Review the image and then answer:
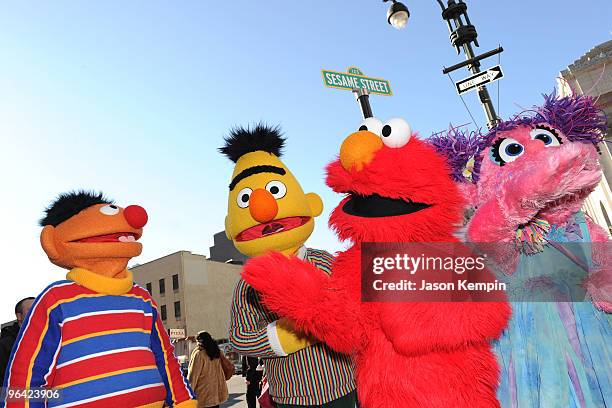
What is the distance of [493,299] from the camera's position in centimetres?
156

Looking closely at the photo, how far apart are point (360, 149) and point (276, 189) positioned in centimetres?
93

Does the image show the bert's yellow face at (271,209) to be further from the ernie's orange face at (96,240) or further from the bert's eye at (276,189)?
the ernie's orange face at (96,240)

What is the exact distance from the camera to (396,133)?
164 centimetres

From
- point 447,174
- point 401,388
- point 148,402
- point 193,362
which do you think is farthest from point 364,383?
point 193,362

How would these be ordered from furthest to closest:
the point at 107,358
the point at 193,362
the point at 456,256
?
1. the point at 193,362
2. the point at 107,358
3. the point at 456,256

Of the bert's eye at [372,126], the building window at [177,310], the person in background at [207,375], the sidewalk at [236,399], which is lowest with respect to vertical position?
the sidewalk at [236,399]

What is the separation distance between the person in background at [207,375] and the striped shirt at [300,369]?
341 cm

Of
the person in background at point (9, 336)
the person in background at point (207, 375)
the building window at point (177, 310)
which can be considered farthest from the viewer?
the building window at point (177, 310)

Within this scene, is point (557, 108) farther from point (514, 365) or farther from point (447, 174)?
point (514, 365)

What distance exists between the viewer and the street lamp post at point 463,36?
578cm

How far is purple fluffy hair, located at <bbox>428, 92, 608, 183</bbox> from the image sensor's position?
6.90 ft

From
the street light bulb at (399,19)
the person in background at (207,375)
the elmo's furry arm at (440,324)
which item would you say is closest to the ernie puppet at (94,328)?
the elmo's furry arm at (440,324)

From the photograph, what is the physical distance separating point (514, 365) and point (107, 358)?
1.89m

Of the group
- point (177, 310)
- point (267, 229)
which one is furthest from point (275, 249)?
point (177, 310)
